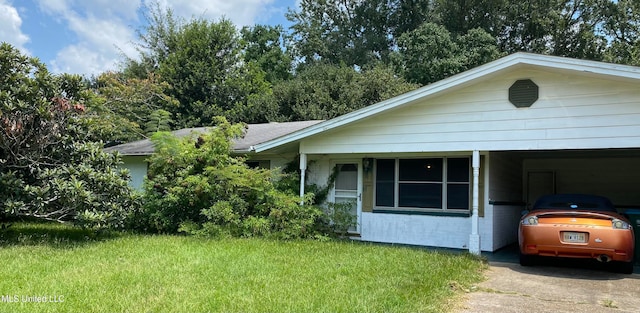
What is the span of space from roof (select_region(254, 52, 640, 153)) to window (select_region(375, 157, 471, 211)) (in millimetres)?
1740

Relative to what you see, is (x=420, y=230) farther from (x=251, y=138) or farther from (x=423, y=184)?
(x=251, y=138)

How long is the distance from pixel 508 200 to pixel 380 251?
14.8 ft

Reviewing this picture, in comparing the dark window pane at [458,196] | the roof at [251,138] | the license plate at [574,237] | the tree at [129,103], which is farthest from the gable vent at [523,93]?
the tree at [129,103]

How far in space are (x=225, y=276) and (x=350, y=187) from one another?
565 cm

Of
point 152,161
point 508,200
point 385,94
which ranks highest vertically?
point 385,94

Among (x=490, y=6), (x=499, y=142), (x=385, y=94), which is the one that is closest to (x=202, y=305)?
(x=499, y=142)

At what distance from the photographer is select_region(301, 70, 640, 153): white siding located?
7.83 meters

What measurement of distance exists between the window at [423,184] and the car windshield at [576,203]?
1.88 m

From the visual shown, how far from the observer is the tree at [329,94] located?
24953 mm

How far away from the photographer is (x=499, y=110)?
8766 mm

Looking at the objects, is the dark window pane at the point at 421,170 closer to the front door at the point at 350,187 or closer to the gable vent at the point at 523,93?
the front door at the point at 350,187

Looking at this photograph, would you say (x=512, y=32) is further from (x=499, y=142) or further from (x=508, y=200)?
(x=499, y=142)

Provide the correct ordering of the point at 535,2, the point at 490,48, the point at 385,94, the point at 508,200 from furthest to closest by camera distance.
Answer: the point at 535,2, the point at 490,48, the point at 385,94, the point at 508,200

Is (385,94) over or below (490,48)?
below
